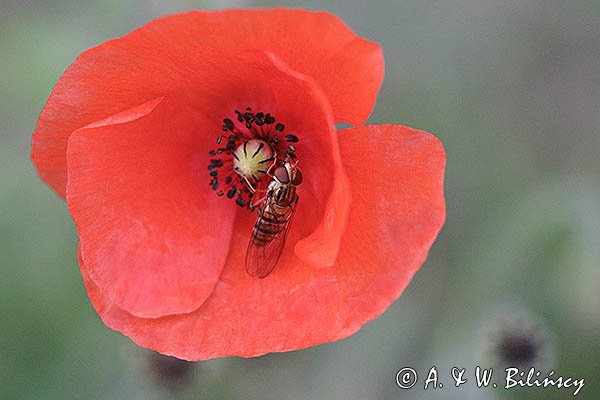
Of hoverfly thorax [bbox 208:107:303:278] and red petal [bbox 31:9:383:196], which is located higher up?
red petal [bbox 31:9:383:196]

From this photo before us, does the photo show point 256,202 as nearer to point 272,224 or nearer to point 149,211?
point 272,224

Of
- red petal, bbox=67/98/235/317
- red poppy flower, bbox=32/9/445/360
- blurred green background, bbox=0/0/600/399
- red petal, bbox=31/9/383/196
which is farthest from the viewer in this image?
blurred green background, bbox=0/0/600/399

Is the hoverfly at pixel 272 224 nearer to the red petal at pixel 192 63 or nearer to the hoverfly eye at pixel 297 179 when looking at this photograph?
the hoverfly eye at pixel 297 179

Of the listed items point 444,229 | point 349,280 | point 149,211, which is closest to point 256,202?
point 149,211

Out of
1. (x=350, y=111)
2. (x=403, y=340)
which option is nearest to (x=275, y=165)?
(x=350, y=111)

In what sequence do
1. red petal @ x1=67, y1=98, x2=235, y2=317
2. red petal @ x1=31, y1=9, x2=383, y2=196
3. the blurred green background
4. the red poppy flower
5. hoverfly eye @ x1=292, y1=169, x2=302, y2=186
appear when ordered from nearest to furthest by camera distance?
red petal @ x1=31, y1=9, x2=383, y2=196
the red poppy flower
red petal @ x1=67, y1=98, x2=235, y2=317
hoverfly eye @ x1=292, y1=169, x2=302, y2=186
the blurred green background

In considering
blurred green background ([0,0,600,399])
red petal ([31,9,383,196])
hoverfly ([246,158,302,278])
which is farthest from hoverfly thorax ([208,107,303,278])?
blurred green background ([0,0,600,399])

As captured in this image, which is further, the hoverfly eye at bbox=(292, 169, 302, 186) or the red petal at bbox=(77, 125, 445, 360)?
the hoverfly eye at bbox=(292, 169, 302, 186)

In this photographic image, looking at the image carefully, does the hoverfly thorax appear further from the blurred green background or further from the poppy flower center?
the blurred green background

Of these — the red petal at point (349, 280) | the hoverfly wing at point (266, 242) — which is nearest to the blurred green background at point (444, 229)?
the red petal at point (349, 280)
